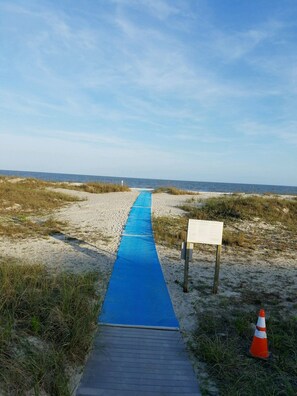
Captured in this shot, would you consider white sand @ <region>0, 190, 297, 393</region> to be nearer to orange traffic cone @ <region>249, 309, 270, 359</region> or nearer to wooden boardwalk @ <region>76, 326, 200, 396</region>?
wooden boardwalk @ <region>76, 326, 200, 396</region>

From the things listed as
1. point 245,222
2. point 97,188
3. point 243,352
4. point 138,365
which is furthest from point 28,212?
point 97,188

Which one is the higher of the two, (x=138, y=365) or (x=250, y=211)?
(x=250, y=211)

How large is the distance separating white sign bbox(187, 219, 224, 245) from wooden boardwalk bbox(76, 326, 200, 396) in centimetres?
198

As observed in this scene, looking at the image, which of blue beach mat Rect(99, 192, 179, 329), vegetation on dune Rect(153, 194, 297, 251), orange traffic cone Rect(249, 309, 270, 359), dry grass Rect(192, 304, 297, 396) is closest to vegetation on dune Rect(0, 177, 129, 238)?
blue beach mat Rect(99, 192, 179, 329)

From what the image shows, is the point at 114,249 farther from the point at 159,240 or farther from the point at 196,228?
the point at 196,228

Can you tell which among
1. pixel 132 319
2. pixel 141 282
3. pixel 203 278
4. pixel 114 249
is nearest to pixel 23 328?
pixel 132 319

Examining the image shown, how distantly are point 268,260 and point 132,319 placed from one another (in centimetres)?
553

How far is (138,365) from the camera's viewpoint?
3906 mm

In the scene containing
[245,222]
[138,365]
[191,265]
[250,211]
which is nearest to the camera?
[138,365]

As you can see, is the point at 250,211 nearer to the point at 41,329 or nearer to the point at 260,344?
the point at 260,344

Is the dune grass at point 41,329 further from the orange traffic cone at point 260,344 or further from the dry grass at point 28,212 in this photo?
the dry grass at point 28,212

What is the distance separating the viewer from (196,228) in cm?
632

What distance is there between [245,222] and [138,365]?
12.2m

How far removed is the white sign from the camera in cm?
629
